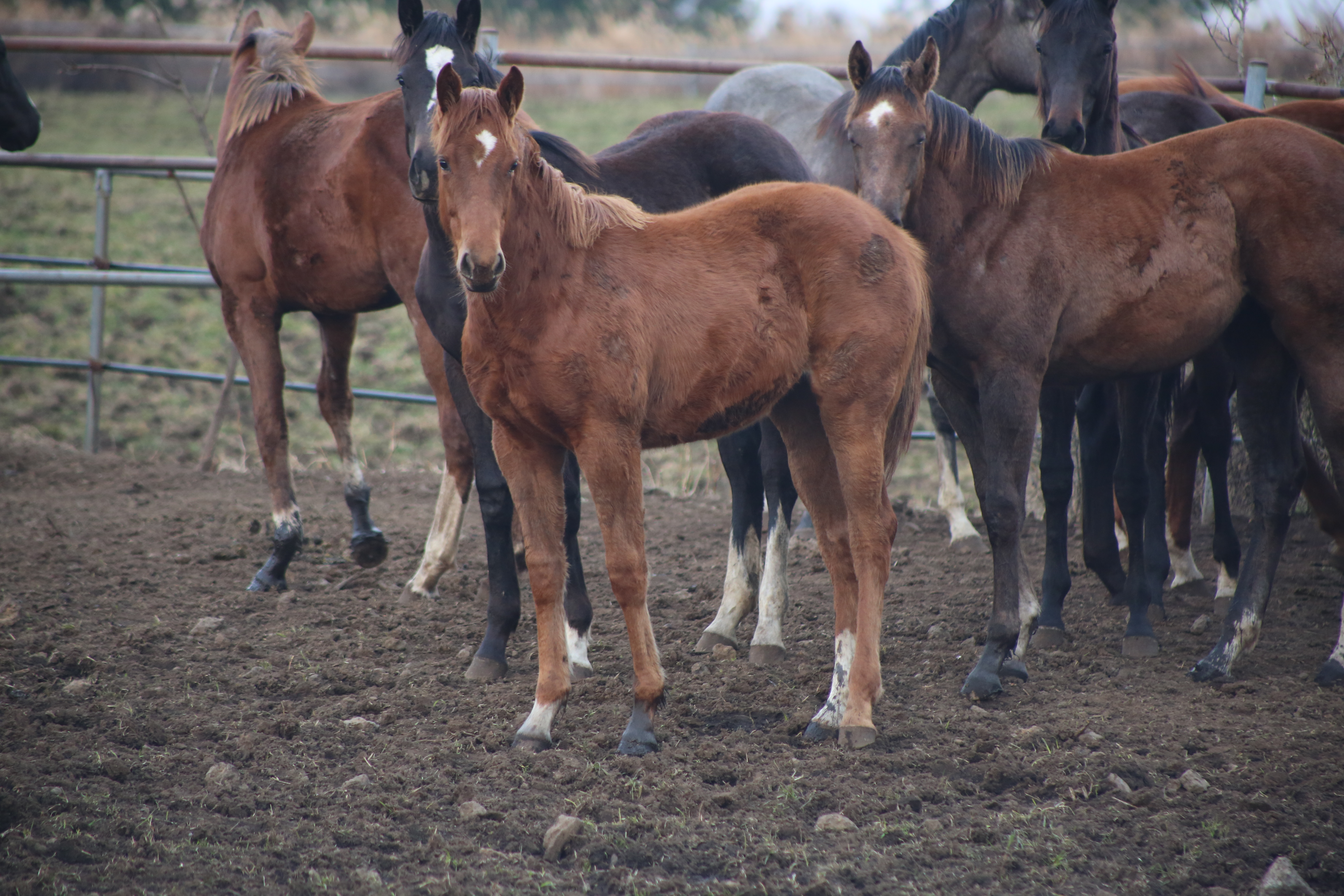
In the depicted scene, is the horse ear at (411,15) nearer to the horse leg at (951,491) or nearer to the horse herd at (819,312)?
the horse herd at (819,312)

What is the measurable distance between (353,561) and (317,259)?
1.56 m

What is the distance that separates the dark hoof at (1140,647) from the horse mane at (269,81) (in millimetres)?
4736

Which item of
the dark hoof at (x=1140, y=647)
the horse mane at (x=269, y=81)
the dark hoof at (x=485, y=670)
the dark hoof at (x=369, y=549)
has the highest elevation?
the horse mane at (x=269, y=81)

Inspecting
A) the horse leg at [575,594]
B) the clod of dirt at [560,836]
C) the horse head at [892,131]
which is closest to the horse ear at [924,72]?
the horse head at [892,131]

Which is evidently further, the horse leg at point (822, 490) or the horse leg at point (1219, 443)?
the horse leg at point (1219, 443)

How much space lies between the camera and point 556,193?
3.19m

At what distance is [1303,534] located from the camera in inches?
226

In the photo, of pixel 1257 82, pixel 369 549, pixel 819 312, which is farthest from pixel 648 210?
pixel 1257 82

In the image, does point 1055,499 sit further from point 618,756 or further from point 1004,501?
point 618,756

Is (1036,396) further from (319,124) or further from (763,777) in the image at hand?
(319,124)

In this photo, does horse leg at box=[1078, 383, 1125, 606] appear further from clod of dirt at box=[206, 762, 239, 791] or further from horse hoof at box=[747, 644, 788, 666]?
clod of dirt at box=[206, 762, 239, 791]

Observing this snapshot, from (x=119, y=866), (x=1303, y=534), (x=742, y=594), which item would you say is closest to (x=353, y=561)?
(x=742, y=594)

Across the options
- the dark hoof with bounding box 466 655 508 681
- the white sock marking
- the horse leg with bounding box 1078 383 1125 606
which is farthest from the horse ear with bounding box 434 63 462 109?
the horse leg with bounding box 1078 383 1125 606

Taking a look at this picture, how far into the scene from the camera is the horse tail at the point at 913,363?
345 cm
